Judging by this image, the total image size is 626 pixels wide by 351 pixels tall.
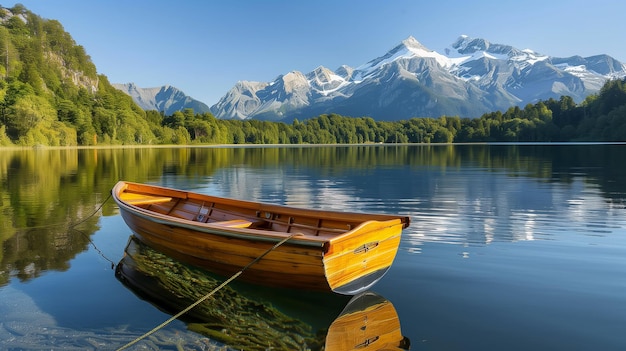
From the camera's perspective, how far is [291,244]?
9164 millimetres

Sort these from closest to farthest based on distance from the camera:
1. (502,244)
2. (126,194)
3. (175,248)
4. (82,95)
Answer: (175,248), (502,244), (126,194), (82,95)

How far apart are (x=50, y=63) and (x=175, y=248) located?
203 metres

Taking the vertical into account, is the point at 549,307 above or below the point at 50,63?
below

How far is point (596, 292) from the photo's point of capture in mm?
10453

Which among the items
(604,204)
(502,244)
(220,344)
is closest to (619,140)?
(604,204)

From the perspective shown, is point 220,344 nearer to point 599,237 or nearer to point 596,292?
point 596,292

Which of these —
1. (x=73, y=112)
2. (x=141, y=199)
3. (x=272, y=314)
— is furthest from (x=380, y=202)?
(x=73, y=112)

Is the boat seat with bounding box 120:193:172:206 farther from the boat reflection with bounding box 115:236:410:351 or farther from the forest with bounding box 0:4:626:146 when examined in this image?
the forest with bounding box 0:4:626:146

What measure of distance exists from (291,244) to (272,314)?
1.72m

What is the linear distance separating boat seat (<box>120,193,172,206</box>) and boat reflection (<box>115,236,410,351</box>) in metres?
5.01

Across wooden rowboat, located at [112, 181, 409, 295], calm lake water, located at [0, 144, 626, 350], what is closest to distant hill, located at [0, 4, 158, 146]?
calm lake water, located at [0, 144, 626, 350]

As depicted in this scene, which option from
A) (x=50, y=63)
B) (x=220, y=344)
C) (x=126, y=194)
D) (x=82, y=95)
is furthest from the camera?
(x=50, y=63)

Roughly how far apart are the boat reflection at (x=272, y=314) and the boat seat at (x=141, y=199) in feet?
16.4

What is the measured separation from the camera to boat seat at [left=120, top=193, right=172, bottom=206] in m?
16.9
